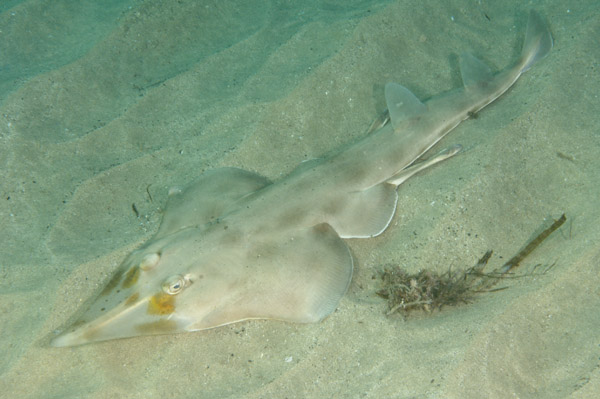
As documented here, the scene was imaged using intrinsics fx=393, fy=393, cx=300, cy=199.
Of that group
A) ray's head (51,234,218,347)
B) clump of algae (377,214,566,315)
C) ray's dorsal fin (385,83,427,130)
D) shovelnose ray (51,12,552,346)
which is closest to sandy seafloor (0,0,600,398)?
clump of algae (377,214,566,315)

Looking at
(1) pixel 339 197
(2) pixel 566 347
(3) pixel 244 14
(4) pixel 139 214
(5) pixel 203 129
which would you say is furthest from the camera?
(3) pixel 244 14

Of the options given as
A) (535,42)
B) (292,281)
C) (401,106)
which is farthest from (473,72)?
(292,281)

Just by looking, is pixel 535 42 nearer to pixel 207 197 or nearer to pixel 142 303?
pixel 207 197

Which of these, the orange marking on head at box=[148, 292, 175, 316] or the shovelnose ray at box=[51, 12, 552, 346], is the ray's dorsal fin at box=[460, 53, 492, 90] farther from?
the orange marking on head at box=[148, 292, 175, 316]

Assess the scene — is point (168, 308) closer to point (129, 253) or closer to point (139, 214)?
point (129, 253)

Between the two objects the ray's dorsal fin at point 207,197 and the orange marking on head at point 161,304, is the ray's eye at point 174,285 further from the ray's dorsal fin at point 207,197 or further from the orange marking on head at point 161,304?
the ray's dorsal fin at point 207,197

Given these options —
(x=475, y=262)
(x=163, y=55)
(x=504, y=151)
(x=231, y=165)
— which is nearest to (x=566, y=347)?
Answer: (x=475, y=262)
